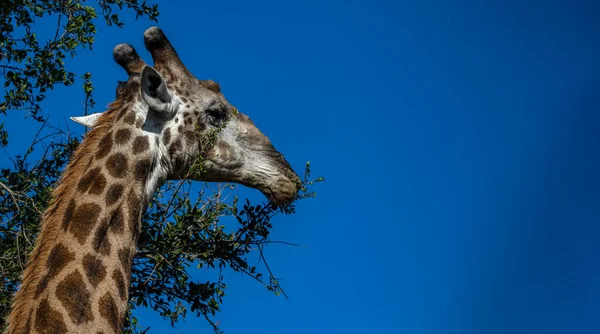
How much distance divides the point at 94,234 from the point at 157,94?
127cm

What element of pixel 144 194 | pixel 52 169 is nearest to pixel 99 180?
pixel 144 194

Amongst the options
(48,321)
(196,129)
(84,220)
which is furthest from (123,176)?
(48,321)

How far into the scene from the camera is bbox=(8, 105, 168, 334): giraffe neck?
14.4ft

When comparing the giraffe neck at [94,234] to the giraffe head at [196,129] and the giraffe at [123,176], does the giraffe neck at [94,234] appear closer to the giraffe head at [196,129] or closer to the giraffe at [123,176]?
the giraffe at [123,176]

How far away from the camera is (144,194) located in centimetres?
524

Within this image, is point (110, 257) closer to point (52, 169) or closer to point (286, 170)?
point (286, 170)

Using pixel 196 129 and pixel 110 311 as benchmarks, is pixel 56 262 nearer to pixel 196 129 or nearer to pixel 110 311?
pixel 110 311

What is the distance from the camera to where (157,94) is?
5609 millimetres

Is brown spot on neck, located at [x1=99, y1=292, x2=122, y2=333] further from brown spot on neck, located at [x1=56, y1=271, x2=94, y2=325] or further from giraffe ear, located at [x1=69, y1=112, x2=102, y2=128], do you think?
giraffe ear, located at [x1=69, y1=112, x2=102, y2=128]

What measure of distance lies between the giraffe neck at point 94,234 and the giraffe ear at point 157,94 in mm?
117

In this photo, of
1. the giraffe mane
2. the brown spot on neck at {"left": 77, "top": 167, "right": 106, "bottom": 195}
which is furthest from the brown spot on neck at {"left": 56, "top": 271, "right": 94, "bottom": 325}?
the brown spot on neck at {"left": 77, "top": 167, "right": 106, "bottom": 195}

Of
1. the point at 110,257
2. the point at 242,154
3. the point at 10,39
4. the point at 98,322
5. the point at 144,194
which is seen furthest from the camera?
the point at 10,39

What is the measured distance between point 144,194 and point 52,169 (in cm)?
300

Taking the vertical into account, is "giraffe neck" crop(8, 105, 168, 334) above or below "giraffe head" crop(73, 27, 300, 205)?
below
